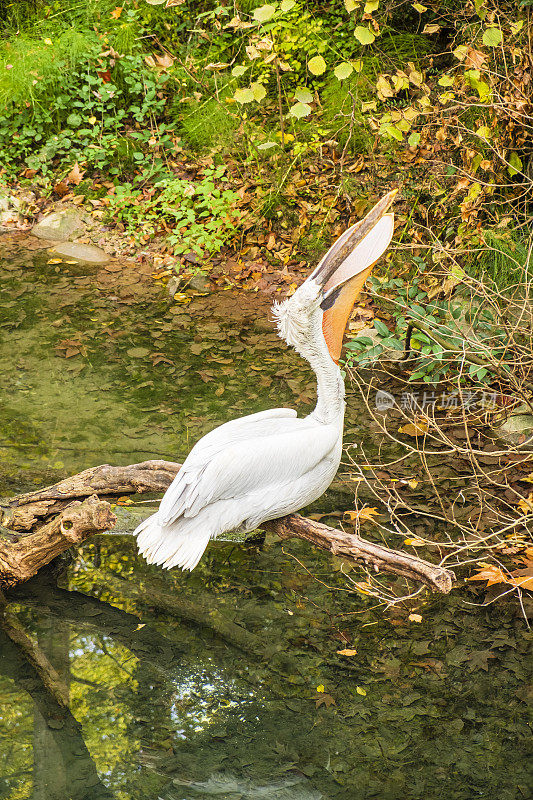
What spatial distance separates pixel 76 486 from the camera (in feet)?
9.96

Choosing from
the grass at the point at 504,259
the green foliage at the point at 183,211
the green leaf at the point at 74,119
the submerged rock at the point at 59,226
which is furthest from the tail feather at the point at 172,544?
the green leaf at the point at 74,119

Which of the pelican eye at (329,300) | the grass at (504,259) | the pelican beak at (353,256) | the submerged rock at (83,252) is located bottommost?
the grass at (504,259)

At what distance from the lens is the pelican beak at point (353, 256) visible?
2.72 m

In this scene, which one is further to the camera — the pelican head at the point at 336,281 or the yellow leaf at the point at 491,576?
the yellow leaf at the point at 491,576

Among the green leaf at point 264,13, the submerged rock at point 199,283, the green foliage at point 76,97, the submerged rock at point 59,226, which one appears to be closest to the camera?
the green leaf at point 264,13

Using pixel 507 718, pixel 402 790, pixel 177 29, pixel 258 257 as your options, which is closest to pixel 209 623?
pixel 402 790

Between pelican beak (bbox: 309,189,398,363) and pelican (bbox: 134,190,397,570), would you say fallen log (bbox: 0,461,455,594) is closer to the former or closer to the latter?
pelican (bbox: 134,190,397,570)

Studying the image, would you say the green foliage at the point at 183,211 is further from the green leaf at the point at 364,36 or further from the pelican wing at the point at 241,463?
the pelican wing at the point at 241,463

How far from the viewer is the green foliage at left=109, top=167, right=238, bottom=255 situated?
6125 mm

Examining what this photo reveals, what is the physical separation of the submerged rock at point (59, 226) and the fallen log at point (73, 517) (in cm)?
403

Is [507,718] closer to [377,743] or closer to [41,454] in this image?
[377,743]

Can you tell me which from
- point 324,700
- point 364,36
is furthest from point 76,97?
point 324,700

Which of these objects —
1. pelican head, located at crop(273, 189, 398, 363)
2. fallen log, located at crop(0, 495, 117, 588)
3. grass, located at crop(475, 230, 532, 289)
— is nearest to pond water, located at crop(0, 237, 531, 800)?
fallen log, located at crop(0, 495, 117, 588)

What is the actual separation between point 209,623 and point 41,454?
1487 mm
